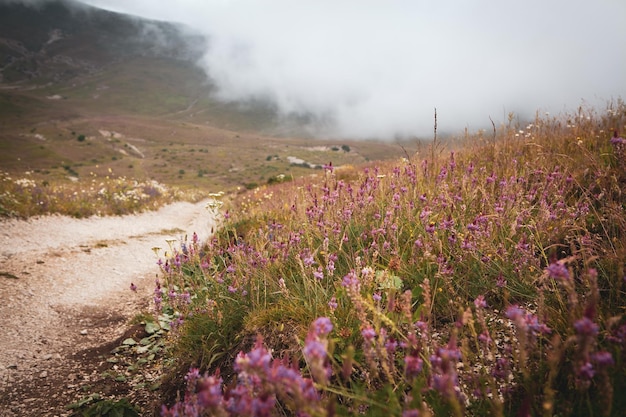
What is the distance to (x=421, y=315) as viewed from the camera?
7.27ft

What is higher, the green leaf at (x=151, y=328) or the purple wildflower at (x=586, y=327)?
the purple wildflower at (x=586, y=327)

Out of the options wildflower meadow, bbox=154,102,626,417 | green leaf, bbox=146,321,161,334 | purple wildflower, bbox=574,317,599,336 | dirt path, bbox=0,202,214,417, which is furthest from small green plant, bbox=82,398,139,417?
purple wildflower, bbox=574,317,599,336

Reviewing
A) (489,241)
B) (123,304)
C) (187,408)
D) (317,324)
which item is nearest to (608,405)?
(317,324)

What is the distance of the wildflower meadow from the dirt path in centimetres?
146

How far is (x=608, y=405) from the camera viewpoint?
1122mm

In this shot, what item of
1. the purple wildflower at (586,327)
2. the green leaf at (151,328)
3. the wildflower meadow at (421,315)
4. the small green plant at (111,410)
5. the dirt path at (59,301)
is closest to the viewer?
the purple wildflower at (586,327)

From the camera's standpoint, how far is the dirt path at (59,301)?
3.76 m

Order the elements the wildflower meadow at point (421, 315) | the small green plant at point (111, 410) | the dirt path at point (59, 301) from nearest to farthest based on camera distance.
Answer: the wildflower meadow at point (421, 315) < the small green plant at point (111, 410) < the dirt path at point (59, 301)

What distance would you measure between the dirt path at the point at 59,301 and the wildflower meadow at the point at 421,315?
4.80 ft

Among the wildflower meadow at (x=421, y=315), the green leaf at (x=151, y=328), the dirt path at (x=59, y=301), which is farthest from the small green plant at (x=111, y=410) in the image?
the green leaf at (x=151, y=328)

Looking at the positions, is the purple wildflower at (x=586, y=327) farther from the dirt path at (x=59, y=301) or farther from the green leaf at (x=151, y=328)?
the green leaf at (x=151, y=328)

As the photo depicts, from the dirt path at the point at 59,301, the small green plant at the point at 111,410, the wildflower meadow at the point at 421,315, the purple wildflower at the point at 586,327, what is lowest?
the dirt path at the point at 59,301

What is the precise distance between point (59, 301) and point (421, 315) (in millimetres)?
6768

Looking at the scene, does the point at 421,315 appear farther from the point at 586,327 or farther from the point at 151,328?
the point at 151,328
